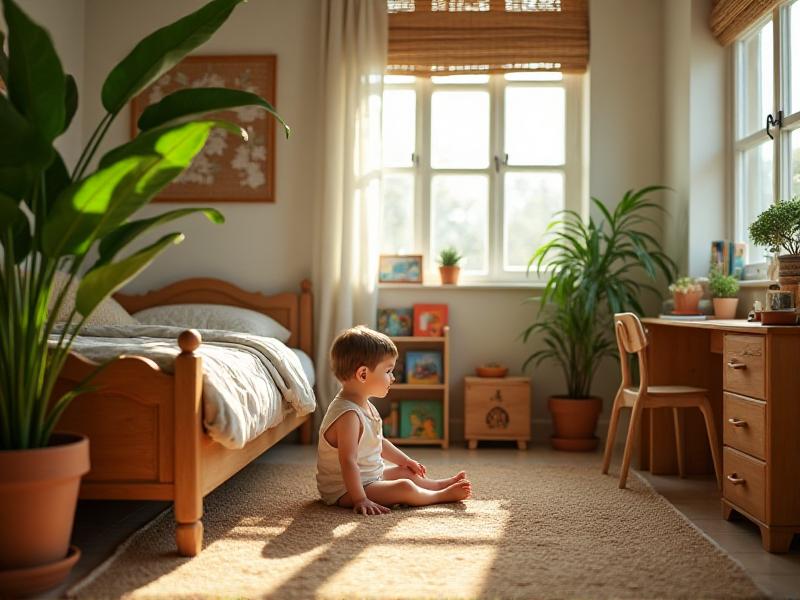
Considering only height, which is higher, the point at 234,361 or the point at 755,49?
the point at 755,49

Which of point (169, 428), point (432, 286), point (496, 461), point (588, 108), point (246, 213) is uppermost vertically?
point (588, 108)

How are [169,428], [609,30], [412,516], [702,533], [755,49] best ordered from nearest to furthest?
[169,428] < [702,533] < [412,516] < [755,49] < [609,30]

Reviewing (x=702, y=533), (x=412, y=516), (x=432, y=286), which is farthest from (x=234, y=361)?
(x=432, y=286)

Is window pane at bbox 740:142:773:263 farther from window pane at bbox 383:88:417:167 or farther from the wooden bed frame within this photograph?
the wooden bed frame

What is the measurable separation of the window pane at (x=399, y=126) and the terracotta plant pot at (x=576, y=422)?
1666 mm

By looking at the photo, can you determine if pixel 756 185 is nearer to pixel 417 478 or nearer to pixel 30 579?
pixel 417 478

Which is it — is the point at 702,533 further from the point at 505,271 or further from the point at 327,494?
the point at 505,271

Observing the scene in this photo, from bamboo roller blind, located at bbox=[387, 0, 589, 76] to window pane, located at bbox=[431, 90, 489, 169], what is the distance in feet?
0.81

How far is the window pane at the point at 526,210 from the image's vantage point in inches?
197

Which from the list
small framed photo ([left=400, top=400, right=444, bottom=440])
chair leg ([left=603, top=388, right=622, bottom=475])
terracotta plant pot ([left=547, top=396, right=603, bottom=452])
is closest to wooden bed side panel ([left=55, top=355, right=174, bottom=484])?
chair leg ([left=603, top=388, right=622, bottom=475])

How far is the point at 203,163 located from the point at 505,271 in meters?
1.82

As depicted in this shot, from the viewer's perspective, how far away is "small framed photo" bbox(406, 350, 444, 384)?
4645mm

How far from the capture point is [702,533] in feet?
8.76

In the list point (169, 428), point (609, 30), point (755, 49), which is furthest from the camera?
point (609, 30)
